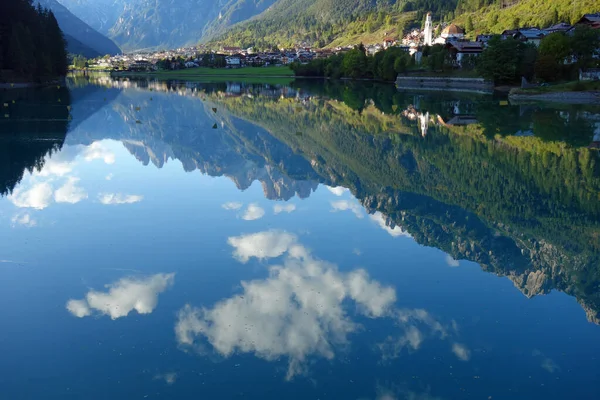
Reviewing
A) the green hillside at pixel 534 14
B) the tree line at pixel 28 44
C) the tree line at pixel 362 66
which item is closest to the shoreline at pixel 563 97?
the tree line at pixel 362 66

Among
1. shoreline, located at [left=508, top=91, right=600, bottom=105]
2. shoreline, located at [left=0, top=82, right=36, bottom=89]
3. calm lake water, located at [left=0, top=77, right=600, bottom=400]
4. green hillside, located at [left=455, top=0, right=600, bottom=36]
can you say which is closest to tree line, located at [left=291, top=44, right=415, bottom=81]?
green hillside, located at [left=455, top=0, right=600, bottom=36]

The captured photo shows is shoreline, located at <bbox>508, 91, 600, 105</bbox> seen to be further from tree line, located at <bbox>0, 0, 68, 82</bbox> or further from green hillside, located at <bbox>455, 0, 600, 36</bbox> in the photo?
tree line, located at <bbox>0, 0, 68, 82</bbox>

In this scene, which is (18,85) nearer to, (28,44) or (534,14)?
(28,44)

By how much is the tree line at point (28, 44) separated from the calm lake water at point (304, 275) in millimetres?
60024

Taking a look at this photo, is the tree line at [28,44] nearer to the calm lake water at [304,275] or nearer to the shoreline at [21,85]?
the shoreline at [21,85]

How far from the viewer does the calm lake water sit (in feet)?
26.3

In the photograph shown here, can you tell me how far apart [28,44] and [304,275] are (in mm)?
82666

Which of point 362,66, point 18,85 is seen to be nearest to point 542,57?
point 362,66

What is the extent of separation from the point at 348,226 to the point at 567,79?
209ft

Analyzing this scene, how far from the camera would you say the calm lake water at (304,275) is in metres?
8.01

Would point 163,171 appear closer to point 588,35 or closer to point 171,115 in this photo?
point 171,115

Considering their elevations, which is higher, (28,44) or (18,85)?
(28,44)

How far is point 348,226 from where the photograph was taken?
52.2 feet

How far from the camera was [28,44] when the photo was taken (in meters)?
80.8
